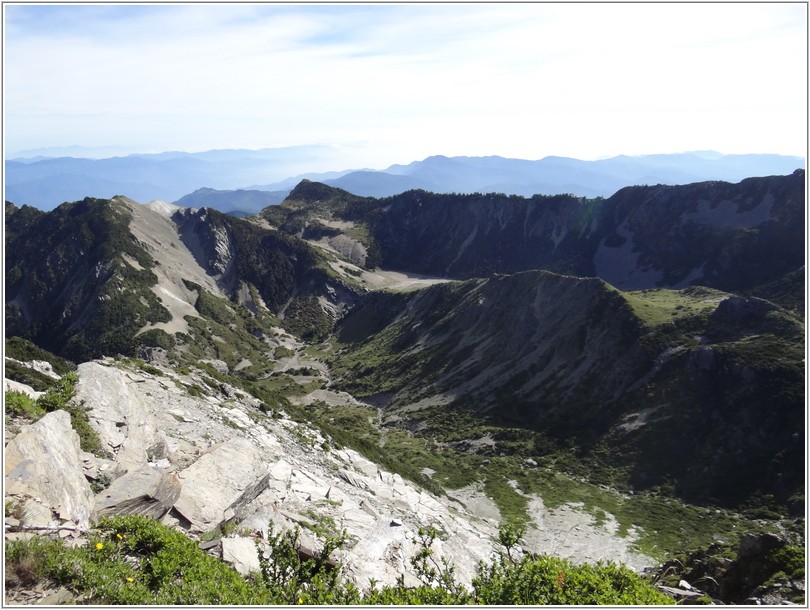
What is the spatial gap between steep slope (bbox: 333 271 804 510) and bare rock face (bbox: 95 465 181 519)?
69.3 metres

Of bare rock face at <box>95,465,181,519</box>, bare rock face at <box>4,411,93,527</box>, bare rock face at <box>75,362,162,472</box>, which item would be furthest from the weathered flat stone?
bare rock face at <box>75,362,162,472</box>

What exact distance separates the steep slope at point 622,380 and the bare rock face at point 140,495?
69312mm

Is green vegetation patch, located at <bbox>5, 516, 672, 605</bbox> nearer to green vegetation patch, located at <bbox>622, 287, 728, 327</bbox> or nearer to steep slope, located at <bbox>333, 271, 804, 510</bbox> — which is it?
steep slope, located at <bbox>333, 271, 804, 510</bbox>

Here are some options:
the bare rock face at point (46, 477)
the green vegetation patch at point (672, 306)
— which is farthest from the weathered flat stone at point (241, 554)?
the green vegetation patch at point (672, 306)

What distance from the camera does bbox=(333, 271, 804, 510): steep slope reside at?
71.3 metres

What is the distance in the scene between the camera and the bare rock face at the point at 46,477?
1536 centimetres

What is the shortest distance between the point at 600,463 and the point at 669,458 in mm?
9649

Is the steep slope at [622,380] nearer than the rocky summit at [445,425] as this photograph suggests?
No

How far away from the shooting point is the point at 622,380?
90.0 metres

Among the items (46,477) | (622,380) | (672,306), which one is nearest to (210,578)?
(46,477)

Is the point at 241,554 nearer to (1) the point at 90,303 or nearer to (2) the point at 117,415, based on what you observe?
(2) the point at 117,415

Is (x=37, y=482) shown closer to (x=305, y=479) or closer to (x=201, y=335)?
(x=305, y=479)

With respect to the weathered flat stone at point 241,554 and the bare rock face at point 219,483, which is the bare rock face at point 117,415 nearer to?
the bare rock face at point 219,483

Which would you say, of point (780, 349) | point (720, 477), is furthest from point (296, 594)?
point (780, 349)
